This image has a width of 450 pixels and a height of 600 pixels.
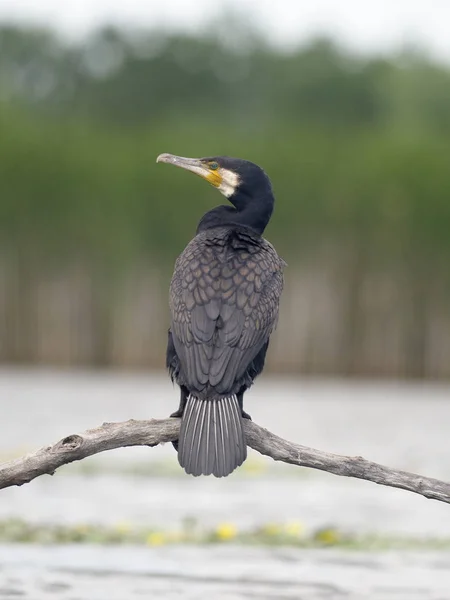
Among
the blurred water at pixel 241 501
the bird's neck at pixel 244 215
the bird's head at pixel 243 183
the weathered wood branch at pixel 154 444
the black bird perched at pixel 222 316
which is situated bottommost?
the blurred water at pixel 241 501

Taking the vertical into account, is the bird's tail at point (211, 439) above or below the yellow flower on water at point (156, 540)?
above

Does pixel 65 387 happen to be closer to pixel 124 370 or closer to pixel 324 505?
pixel 124 370

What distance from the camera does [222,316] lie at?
13.8 feet

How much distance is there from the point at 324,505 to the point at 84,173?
7.50m

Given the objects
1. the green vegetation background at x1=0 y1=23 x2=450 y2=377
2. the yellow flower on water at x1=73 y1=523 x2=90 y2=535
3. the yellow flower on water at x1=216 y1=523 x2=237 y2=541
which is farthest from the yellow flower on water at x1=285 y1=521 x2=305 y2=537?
the green vegetation background at x1=0 y1=23 x2=450 y2=377

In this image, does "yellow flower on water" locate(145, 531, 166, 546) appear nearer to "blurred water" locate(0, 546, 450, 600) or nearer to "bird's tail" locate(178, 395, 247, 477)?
"blurred water" locate(0, 546, 450, 600)

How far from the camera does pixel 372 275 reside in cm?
1324

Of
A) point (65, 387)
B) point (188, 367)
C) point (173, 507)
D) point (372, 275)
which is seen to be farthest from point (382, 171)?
point (188, 367)

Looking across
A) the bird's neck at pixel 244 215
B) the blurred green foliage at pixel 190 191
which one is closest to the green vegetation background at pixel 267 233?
the blurred green foliage at pixel 190 191

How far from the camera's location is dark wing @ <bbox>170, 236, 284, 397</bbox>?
161 inches

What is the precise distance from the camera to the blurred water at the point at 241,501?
4.98 m

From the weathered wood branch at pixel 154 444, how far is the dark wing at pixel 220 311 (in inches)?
7.9

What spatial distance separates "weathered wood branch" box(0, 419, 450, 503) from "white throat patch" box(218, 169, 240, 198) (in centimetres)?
102

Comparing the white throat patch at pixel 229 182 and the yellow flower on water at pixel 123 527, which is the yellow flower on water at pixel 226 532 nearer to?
the yellow flower on water at pixel 123 527
